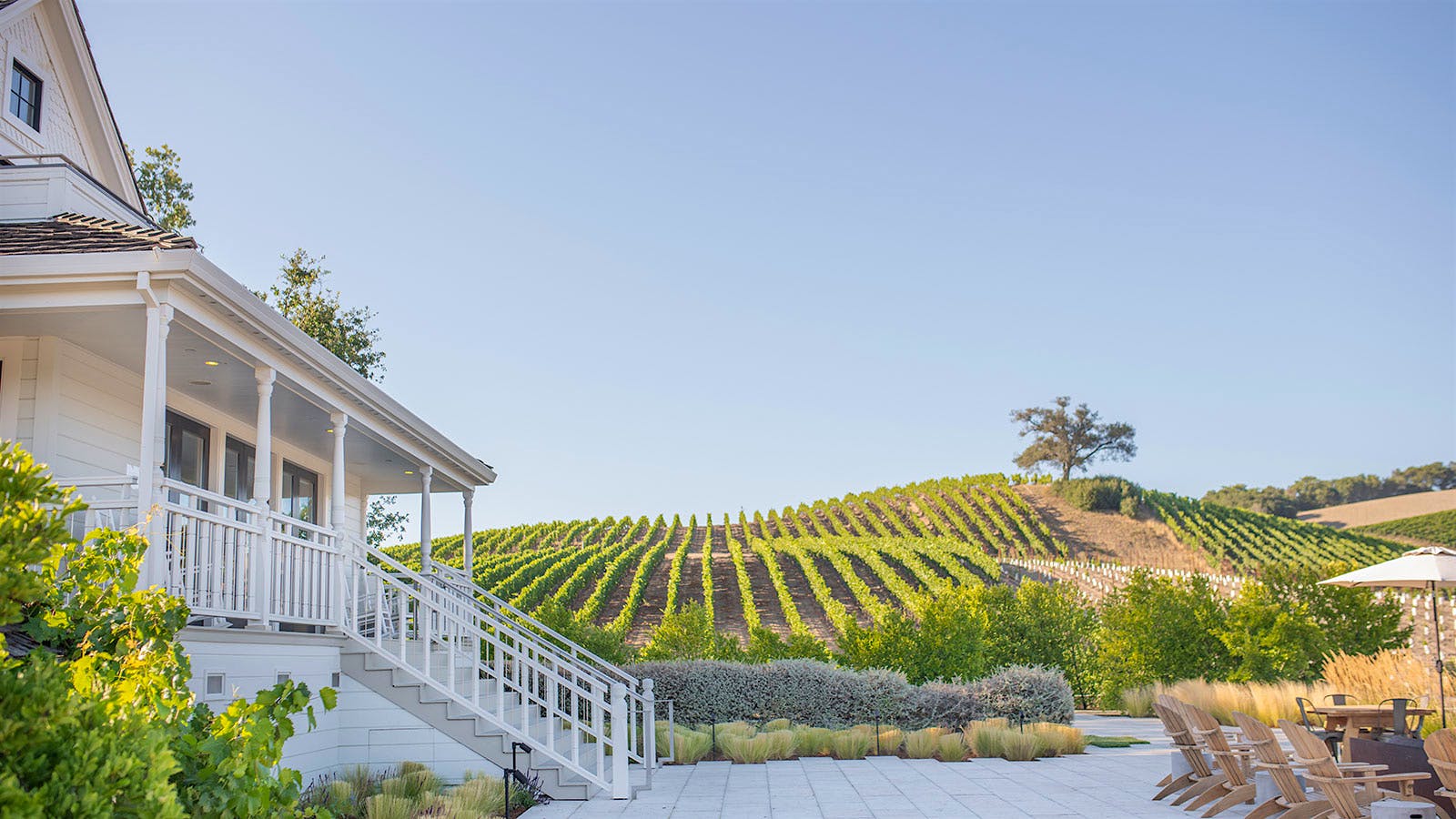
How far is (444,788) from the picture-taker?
10.1m

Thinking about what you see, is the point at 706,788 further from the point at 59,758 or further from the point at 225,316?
the point at 59,758

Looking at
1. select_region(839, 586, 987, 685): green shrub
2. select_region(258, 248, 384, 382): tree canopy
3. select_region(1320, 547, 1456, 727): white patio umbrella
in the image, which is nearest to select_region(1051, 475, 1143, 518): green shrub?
select_region(258, 248, 384, 382): tree canopy

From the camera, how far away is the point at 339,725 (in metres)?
10.5

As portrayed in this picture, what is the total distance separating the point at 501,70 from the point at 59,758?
65.4ft

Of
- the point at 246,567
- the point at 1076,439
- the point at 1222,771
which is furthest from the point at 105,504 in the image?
the point at 1076,439

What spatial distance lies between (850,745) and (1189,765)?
4.71 meters

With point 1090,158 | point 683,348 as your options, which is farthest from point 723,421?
point 1090,158

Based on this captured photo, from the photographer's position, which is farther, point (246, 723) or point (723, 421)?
point (723, 421)

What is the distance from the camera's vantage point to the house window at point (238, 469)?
1288cm

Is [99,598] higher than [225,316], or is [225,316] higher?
[225,316]

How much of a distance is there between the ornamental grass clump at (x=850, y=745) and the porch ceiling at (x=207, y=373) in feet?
22.1

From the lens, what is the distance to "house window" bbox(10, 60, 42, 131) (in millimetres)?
12844

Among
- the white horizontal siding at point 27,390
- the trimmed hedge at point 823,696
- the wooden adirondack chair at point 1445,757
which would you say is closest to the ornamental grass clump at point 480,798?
the white horizontal siding at point 27,390

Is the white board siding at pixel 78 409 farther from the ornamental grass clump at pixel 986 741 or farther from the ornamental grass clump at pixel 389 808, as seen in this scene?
the ornamental grass clump at pixel 986 741
